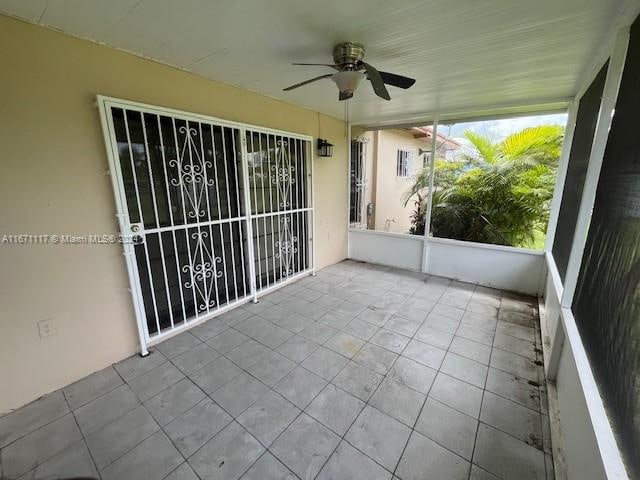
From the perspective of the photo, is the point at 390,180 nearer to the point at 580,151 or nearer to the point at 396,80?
the point at 580,151

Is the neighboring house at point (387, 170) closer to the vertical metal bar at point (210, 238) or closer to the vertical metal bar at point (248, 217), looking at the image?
the vertical metal bar at point (248, 217)

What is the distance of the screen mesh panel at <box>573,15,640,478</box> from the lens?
864 millimetres

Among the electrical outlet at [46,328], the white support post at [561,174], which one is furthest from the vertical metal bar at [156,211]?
the white support post at [561,174]

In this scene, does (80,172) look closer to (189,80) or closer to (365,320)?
(189,80)

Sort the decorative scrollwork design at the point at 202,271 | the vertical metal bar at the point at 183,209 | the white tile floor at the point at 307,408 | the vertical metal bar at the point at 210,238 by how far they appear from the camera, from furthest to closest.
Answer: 1. the decorative scrollwork design at the point at 202,271
2. the vertical metal bar at the point at 210,238
3. the vertical metal bar at the point at 183,209
4. the white tile floor at the point at 307,408

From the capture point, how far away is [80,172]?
68.9 inches

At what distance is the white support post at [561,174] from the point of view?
2740 mm

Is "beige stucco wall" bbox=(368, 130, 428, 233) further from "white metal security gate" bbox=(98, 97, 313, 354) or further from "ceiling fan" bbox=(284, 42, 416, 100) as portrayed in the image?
"ceiling fan" bbox=(284, 42, 416, 100)

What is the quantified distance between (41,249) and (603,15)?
11.3ft

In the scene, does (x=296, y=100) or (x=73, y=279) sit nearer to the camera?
(x=73, y=279)

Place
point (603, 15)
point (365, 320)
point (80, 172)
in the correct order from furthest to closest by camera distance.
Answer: point (365, 320) < point (80, 172) < point (603, 15)

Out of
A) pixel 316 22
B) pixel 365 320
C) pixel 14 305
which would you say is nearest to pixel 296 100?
pixel 316 22

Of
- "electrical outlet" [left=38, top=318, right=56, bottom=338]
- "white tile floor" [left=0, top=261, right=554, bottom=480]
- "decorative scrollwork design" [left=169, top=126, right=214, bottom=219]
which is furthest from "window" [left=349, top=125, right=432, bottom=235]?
"electrical outlet" [left=38, top=318, right=56, bottom=338]
